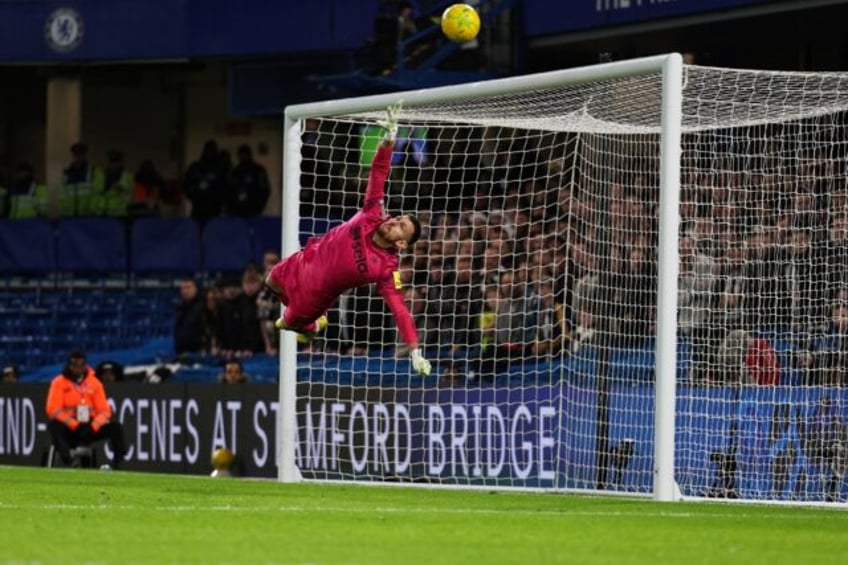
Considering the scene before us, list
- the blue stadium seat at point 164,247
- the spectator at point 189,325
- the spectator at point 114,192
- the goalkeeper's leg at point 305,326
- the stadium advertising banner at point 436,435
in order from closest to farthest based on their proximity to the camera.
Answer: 1. the goalkeeper's leg at point 305,326
2. the stadium advertising banner at point 436,435
3. the spectator at point 189,325
4. the blue stadium seat at point 164,247
5. the spectator at point 114,192

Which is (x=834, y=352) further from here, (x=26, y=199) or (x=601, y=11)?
(x=26, y=199)

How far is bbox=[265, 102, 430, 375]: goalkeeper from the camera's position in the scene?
573 inches

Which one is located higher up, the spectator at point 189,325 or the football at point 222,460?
the spectator at point 189,325

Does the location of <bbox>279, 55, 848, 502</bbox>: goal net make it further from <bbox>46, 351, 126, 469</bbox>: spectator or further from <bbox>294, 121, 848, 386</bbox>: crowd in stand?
<bbox>46, 351, 126, 469</bbox>: spectator

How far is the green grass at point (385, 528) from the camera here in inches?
378

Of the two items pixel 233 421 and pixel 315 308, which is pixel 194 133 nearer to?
pixel 233 421

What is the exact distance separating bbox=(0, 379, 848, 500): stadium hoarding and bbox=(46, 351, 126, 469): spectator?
3.03 feet

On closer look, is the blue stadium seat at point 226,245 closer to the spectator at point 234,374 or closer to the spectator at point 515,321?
the spectator at point 234,374

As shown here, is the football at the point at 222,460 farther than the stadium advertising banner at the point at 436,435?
Yes

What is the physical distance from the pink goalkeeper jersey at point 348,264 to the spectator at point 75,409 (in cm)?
883

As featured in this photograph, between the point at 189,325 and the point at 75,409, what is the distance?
2.76m

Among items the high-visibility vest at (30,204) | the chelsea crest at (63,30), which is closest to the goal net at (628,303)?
the chelsea crest at (63,30)

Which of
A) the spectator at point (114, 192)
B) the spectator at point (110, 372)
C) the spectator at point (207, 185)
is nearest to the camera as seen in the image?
the spectator at point (110, 372)

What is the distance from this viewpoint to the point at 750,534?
1130 cm
